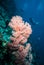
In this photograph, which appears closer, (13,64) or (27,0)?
(13,64)

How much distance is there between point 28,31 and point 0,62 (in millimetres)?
1378

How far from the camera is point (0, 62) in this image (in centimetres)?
446

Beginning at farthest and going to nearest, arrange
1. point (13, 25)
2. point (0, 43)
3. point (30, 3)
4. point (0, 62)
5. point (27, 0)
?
point (30, 3) → point (27, 0) → point (0, 43) → point (0, 62) → point (13, 25)

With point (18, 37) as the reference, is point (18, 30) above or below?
above

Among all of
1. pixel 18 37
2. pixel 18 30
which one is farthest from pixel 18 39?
pixel 18 30

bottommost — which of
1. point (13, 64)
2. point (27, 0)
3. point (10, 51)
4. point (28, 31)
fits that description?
point (13, 64)

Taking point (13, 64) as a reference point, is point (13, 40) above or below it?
above

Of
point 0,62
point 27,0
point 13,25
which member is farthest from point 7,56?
point 27,0

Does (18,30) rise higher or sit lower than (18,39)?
higher

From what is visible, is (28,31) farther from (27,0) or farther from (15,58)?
(27,0)

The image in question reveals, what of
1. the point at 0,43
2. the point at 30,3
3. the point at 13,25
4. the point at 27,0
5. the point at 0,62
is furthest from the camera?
the point at 30,3

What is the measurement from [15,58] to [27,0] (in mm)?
12999

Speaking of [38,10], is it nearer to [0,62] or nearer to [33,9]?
[33,9]

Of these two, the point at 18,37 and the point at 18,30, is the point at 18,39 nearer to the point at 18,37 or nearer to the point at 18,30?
the point at 18,37
